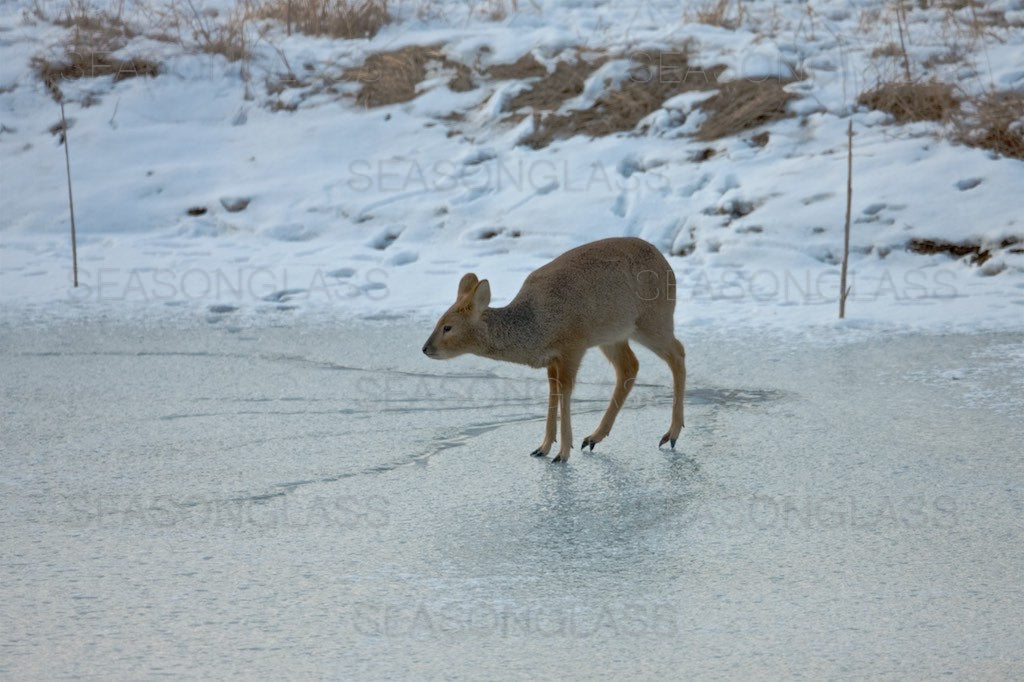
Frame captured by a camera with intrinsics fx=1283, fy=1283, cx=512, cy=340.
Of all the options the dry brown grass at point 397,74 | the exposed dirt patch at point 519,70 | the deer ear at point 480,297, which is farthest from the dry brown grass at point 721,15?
the deer ear at point 480,297

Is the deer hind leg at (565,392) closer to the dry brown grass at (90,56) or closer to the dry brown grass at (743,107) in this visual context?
the dry brown grass at (743,107)

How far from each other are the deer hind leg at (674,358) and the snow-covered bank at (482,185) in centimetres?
203

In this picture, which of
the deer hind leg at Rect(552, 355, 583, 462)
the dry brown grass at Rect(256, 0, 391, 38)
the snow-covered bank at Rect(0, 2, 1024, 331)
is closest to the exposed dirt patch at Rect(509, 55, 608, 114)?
the snow-covered bank at Rect(0, 2, 1024, 331)

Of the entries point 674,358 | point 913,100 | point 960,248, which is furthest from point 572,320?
point 913,100

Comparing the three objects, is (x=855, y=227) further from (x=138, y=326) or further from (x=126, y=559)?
(x=126, y=559)

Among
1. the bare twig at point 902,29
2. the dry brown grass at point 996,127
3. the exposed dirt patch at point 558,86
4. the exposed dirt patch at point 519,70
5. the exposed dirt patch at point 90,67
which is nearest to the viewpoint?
the dry brown grass at point 996,127

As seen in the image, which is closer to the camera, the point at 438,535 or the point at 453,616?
the point at 453,616

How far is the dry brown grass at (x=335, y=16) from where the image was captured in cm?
1430

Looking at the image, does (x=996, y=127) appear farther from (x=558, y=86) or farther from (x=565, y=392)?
(x=565, y=392)

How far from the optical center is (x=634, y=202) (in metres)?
A: 10.4

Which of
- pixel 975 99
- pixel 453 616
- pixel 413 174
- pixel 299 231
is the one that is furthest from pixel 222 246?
pixel 453 616

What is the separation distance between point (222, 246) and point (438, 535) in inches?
255

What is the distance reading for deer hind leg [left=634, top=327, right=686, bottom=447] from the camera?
19.5 ft

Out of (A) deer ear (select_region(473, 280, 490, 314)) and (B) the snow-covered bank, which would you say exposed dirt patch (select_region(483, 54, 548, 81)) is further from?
(A) deer ear (select_region(473, 280, 490, 314))
